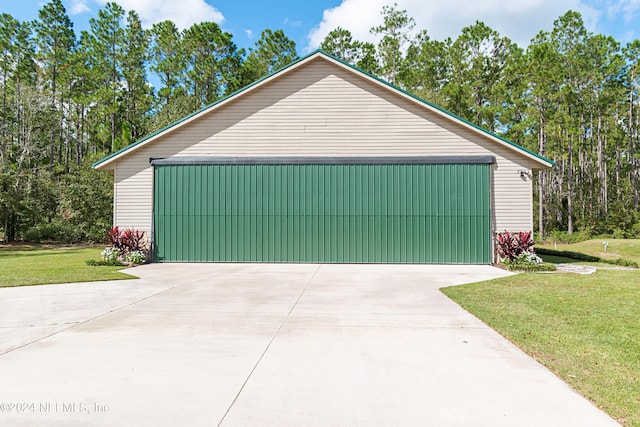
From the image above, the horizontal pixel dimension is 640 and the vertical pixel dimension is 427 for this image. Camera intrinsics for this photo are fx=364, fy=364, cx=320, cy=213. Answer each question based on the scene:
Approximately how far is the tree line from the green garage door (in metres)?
17.1

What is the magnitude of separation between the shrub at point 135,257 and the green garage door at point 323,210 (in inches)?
29.3

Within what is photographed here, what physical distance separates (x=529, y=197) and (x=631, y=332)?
9002mm

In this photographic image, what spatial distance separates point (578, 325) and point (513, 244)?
7.93 metres

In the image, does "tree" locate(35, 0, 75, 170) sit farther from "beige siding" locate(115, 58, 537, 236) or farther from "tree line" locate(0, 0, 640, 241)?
"beige siding" locate(115, 58, 537, 236)

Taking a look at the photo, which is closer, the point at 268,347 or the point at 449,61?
the point at 268,347

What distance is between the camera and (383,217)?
531 inches

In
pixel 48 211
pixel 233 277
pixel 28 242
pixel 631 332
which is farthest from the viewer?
pixel 48 211

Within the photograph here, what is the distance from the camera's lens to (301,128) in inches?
547

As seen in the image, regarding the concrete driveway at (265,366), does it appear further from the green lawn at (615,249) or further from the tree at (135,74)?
the tree at (135,74)

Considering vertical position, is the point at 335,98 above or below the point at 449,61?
below

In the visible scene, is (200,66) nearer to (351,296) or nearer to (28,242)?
(28,242)

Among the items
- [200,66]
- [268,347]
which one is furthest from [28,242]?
[268,347]

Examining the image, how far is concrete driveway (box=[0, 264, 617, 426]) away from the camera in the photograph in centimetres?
300

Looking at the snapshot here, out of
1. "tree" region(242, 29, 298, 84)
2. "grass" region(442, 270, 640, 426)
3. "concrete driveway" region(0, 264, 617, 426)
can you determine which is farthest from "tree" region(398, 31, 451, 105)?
"concrete driveway" region(0, 264, 617, 426)
